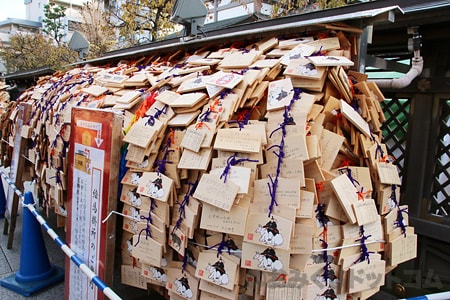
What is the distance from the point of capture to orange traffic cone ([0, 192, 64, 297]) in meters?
3.67

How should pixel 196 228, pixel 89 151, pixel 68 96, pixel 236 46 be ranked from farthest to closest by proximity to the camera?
pixel 68 96 < pixel 236 46 < pixel 89 151 < pixel 196 228

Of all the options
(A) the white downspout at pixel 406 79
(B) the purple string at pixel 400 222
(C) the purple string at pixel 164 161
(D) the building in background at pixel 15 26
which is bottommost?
(B) the purple string at pixel 400 222

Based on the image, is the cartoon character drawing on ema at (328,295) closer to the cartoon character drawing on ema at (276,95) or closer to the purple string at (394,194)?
the purple string at (394,194)

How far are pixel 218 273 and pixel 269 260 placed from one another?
0.99 feet

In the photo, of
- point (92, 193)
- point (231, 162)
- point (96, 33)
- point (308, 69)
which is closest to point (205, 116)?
point (231, 162)

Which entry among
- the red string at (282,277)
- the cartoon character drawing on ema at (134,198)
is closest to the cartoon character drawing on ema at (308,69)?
the red string at (282,277)

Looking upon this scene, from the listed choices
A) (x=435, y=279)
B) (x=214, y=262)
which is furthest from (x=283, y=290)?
(x=435, y=279)

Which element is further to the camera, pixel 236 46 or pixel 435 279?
pixel 435 279

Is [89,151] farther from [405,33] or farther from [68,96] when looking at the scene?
[405,33]

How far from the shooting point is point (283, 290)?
1881mm

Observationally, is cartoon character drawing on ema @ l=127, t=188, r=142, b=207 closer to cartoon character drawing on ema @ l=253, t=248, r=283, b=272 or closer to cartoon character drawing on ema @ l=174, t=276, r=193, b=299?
cartoon character drawing on ema @ l=174, t=276, r=193, b=299

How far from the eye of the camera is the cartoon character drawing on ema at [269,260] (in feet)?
5.98

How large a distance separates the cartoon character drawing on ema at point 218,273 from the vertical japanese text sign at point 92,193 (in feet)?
2.96

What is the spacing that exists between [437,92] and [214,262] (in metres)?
2.90
